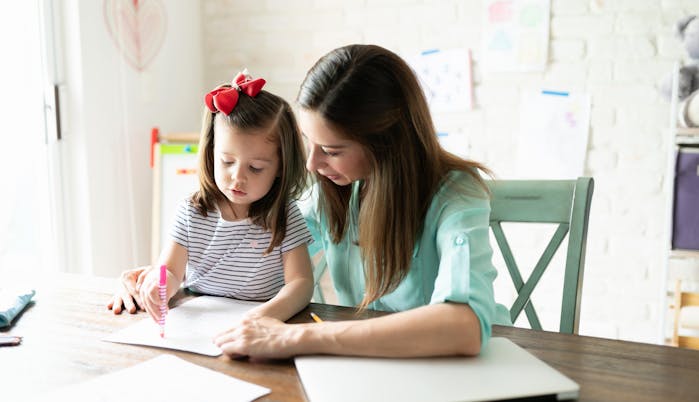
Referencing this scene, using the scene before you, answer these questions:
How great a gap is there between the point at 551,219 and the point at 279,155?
576 mm

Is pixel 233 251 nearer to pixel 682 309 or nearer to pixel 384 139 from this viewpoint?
pixel 384 139

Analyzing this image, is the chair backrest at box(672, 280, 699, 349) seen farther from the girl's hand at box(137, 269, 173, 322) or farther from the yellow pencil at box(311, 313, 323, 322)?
the girl's hand at box(137, 269, 173, 322)

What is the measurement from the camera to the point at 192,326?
42.3 inches

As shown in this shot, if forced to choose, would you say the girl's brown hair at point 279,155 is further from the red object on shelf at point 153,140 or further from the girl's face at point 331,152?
the red object on shelf at point 153,140

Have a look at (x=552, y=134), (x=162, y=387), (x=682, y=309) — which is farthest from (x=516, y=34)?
(x=162, y=387)

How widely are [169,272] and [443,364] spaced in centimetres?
62

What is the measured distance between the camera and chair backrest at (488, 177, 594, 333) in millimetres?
1263

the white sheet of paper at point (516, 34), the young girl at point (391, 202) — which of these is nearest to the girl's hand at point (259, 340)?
the young girl at point (391, 202)

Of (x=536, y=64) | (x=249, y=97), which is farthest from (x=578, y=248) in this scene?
(x=536, y=64)

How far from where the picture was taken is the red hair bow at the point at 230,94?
1250 millimetres

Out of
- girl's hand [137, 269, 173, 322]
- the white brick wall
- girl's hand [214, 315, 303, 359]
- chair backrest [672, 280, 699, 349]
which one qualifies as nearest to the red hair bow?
girl's hand [137, 269, 173, 322]

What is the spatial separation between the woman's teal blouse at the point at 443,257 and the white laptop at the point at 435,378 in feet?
0.21

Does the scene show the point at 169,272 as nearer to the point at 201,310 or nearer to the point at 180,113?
the point at 201,310

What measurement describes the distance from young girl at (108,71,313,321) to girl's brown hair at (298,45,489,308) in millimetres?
156
